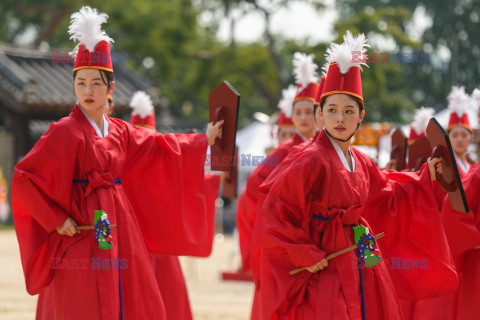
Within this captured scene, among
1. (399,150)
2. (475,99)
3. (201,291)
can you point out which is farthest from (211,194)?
(201,291)

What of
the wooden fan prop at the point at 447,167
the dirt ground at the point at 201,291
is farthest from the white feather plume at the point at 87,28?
→ the dirt ground at the point at 201,291

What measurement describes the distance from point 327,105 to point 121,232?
55.4 inches

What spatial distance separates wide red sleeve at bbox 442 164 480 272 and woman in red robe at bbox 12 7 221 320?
2.00 m

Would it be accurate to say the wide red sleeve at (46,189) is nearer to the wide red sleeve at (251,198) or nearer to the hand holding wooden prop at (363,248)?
the hand holding wooden prop at (363,248)

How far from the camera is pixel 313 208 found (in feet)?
13.1

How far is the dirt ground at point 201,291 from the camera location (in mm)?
7336

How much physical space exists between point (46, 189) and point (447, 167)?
7.47 ft

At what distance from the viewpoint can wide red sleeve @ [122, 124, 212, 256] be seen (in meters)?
4.81

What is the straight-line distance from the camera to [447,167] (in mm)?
4203

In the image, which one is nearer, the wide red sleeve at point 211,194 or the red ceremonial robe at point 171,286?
the red ceremonial robe at point 171,286

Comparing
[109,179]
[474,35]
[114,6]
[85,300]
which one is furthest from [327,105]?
[474,35]

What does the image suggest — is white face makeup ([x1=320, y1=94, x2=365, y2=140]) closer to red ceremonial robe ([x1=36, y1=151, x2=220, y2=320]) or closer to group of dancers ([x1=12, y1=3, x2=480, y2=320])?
group of dancers ([x1=12, y1=3, x2=480, y2=320])

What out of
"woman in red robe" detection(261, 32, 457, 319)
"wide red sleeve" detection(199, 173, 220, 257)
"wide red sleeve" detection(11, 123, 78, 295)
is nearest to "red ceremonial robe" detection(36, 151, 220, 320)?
"wide red sleeve" detection(199, 173, 220, 257)

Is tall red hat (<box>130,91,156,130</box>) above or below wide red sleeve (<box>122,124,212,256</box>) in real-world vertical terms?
Result: above
